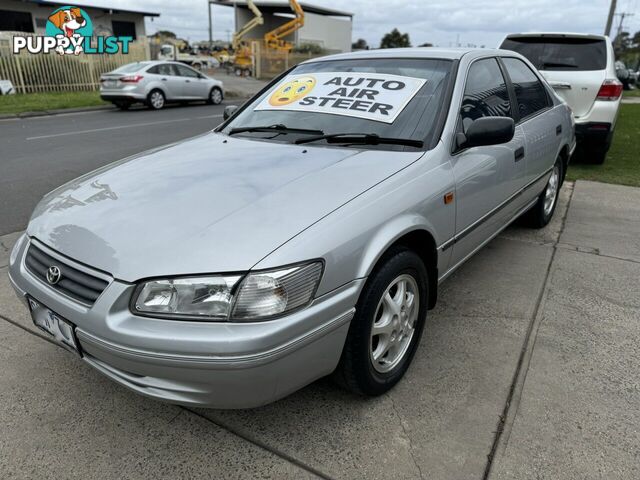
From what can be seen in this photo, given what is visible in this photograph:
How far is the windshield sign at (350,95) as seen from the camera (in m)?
2.85

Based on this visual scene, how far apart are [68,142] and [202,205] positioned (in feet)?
27.1

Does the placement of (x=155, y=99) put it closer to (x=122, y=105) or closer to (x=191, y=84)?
(x=122, y=105)

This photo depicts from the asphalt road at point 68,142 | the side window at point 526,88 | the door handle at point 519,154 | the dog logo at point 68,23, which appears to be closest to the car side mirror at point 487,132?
the door handle at point 519,154

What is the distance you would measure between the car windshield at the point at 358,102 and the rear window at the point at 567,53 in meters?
4.58

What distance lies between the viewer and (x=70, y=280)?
199 cm

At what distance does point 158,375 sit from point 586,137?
21.9 feet

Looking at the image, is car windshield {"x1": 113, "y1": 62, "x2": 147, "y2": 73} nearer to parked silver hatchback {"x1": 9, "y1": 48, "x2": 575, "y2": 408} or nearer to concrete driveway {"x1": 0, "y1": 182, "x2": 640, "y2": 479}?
parked silver hatchback {"x1": 9, "y1": 48, "x2": 575, "y2": 408}

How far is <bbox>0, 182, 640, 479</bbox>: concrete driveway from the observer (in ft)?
6.62

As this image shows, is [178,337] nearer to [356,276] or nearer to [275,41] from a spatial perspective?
[356,276]

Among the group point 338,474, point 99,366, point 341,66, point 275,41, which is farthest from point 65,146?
point 275,41

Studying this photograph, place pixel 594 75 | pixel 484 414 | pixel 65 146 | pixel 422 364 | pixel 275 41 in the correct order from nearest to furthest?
pixel 484 414 → pixel 422 364 → pixel 594 75 → pixel 65 146 → pixel 275 41

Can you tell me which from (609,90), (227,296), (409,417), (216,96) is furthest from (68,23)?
(409,417)

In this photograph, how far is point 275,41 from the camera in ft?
115

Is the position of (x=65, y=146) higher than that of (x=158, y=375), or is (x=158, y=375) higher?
(x=158, y=375)
